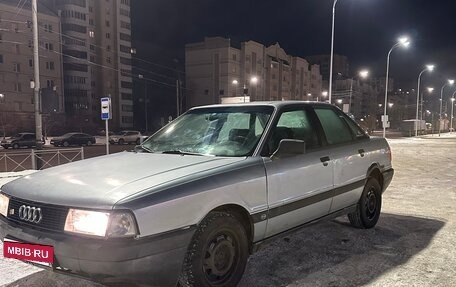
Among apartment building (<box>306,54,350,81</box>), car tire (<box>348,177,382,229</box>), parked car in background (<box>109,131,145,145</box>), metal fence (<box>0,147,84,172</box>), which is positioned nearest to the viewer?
car tire (<box>348,177,382,229</box>)

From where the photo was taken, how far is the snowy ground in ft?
12.0

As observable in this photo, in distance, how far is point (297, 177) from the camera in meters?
3.97

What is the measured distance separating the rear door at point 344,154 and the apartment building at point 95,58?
198 feet

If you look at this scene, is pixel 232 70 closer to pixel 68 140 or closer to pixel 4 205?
pixel 68 140

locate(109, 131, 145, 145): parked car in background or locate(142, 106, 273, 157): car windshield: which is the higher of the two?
locate(142, 106, 273, 157): car windshield

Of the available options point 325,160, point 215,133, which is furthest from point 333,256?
point 215,133

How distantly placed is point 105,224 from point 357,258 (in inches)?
114

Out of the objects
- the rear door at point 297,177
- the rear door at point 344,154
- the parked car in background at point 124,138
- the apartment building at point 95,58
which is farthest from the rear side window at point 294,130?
the apartment building at point 95,58

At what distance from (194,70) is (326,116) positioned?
265ft

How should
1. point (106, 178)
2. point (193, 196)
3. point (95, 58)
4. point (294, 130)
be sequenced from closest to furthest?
1. point (193, 196)
2. point (106, 178)
3. point (294, 130)
4. point (95, 58)

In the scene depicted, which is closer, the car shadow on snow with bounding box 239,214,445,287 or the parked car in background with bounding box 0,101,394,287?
the parked car in background with bounding box 0,101,394,287

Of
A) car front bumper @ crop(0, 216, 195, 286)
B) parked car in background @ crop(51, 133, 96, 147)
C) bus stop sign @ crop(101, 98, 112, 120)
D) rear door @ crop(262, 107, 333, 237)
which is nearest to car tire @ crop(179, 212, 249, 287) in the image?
car front bumper @ crop(0, 216, 195, 286)

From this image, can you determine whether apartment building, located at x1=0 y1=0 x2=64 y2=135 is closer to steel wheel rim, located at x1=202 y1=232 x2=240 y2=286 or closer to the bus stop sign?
the bus stop sign

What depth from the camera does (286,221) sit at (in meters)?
3.88
